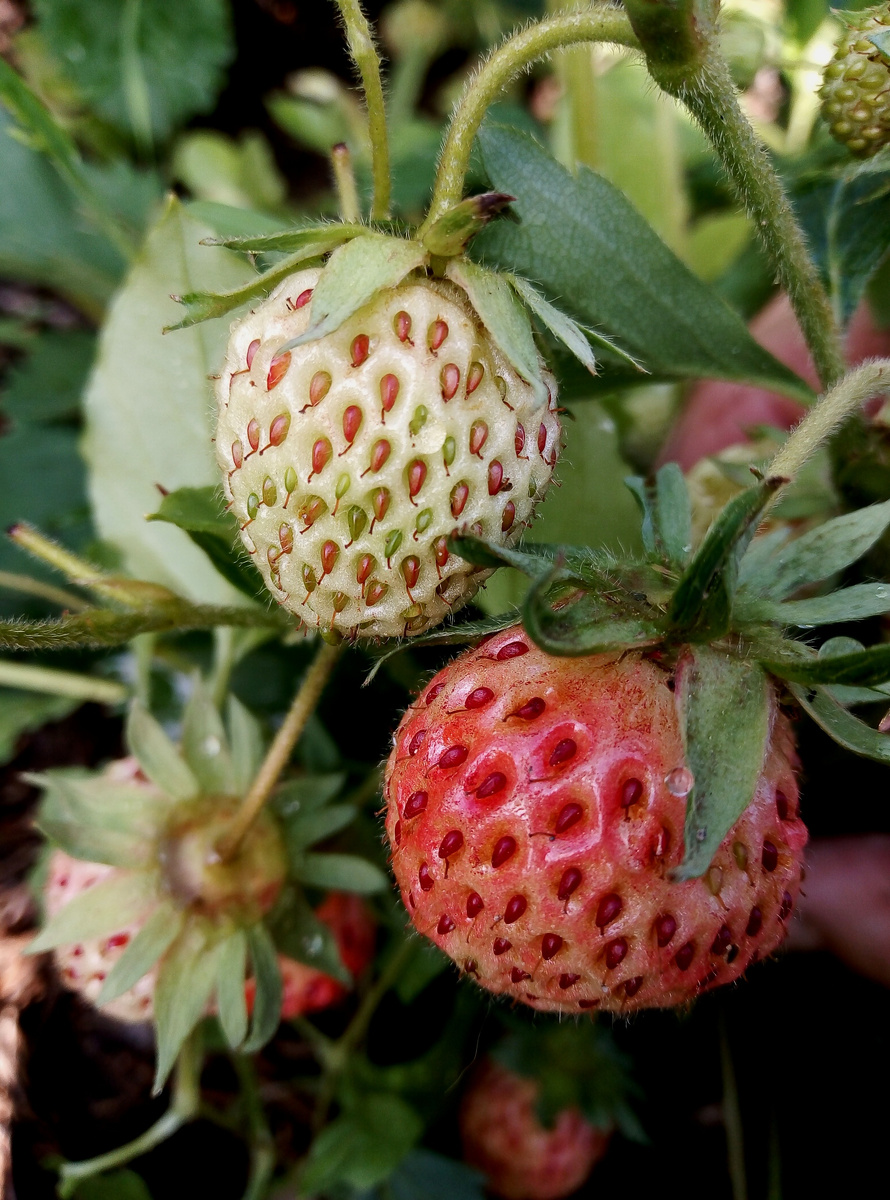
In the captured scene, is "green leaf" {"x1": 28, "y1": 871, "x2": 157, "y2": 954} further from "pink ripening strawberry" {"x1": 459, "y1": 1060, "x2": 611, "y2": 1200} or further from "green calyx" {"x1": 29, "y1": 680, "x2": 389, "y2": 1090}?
"pink ripening strawberry" {"x1": 459, "y1": 1060, "x2": 611, "y2": 1200}

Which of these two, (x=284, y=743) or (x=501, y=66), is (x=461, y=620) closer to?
(x=284, y=743)

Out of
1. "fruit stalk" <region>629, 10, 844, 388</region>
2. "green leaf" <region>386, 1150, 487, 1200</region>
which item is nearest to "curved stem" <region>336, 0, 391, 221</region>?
"fruit stalk" <region>629, 10, 844, 388</region>

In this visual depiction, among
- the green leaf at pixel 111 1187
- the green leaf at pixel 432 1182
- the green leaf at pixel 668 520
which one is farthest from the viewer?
the green leaf at pixel 432 1182

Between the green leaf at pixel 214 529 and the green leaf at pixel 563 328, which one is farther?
the green leaf at pixel 214 529

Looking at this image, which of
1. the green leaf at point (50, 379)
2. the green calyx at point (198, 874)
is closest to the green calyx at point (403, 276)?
the green calyx at point (198, 874)

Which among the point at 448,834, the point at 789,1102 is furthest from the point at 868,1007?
the point at 448,834

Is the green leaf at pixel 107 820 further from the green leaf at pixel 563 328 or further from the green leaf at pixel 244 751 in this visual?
the green leaf at pixel 563 328

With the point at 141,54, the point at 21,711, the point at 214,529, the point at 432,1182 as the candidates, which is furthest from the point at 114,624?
the point at 141,54
